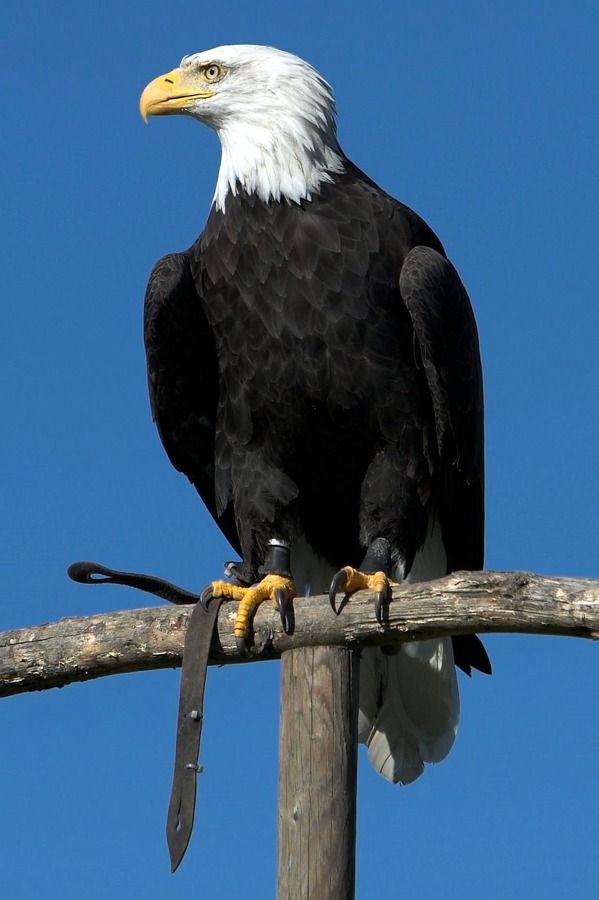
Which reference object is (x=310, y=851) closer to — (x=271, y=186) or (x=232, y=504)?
(x=232, y=504)

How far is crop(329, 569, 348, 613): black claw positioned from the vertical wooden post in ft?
0.49

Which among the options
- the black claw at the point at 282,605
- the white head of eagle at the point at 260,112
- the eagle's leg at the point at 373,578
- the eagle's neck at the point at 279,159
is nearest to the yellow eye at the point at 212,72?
the white head of eagle at the point at 260,112

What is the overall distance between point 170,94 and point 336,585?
7.36 feet

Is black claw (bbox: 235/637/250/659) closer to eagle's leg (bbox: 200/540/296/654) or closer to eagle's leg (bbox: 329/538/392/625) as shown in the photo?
eagle's leg (bbox: 200/540/296/654)

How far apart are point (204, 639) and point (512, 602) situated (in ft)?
3.27

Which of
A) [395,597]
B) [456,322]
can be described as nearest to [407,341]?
[456,322]

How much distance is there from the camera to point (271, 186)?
4.82 meters

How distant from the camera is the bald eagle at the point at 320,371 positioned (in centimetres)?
461

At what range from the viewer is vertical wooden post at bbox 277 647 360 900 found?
3.38 m

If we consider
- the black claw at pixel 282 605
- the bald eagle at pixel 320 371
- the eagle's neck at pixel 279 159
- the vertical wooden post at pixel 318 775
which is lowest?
the vertical wooden post at pixel 318 775

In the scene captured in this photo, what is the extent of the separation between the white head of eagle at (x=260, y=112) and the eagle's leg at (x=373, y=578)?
1.26 m

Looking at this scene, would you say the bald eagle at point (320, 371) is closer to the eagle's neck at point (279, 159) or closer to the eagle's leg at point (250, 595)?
the eagle's neck at point (279, 159)

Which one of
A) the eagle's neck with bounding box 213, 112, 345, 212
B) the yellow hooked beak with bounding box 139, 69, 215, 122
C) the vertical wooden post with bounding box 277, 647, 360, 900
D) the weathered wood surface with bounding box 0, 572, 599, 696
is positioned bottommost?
the vertical wooden post with bounding box 277, 647, 360, 900

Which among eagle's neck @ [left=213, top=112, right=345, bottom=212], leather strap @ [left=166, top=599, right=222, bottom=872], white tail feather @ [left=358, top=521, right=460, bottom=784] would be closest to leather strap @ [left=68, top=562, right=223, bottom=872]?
leather strap @ [left=166, top=599, right=222, bottom=872]
